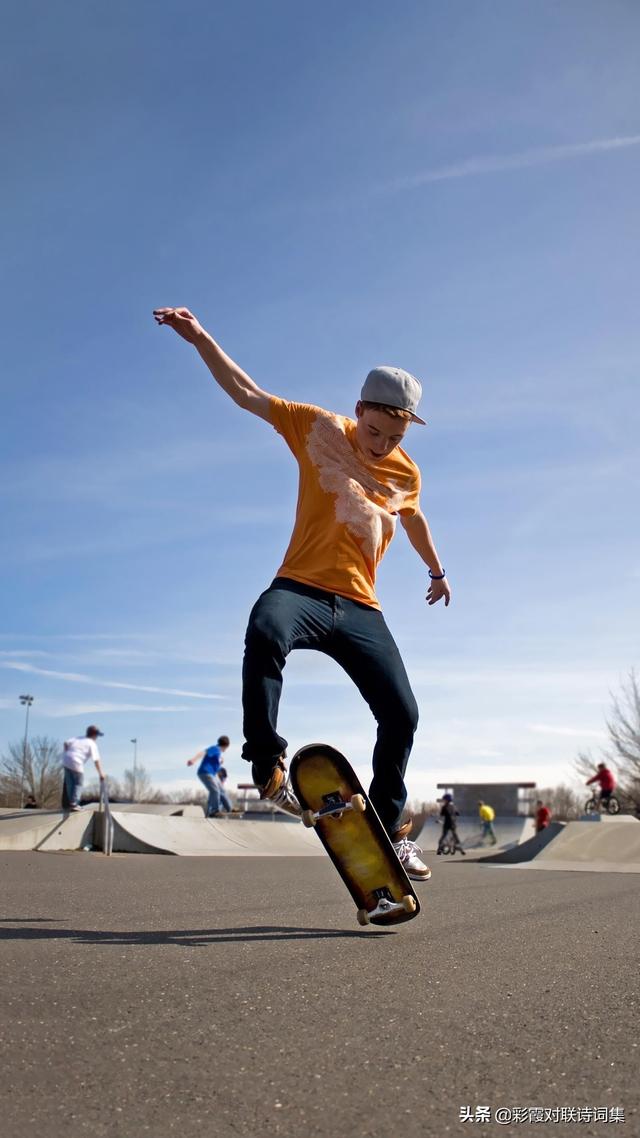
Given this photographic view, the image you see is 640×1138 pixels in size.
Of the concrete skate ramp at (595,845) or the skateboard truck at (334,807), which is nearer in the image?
the skateboard truck at (334,807)

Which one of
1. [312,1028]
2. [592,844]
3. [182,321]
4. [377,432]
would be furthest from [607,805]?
[312,1028]

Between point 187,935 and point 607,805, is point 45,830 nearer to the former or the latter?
point 187,935

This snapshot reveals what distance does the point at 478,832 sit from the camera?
34625 mm

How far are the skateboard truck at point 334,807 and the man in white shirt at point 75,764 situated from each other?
10.0 meters

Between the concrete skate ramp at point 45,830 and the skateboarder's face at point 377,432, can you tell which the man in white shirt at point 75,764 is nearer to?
the concrete skate ramp at point 45,830

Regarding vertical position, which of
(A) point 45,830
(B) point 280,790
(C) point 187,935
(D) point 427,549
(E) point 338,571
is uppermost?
(D) point 427,549

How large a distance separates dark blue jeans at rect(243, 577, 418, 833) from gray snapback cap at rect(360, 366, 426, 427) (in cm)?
100

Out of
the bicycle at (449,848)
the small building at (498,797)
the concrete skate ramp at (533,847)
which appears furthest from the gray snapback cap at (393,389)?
the small building at (498,797)

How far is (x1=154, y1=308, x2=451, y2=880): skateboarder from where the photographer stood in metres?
3.70

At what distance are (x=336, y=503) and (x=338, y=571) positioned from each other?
35 centimetres

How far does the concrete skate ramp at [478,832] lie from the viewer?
29.9m

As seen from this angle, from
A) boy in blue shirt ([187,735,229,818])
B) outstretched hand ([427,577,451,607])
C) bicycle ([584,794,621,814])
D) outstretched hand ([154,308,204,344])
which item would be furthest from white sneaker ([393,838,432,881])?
bicycle ([584,794,621,814])

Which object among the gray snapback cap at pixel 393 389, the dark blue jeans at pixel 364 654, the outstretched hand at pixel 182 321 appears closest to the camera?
the dark blue jeans at pixel 364 654

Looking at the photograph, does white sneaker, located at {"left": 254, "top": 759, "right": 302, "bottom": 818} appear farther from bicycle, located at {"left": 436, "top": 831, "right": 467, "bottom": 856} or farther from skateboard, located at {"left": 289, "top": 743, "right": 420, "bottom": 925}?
bicycle, located at {"left": 436, "top": 831, "right": 467, "bottom": 856}
